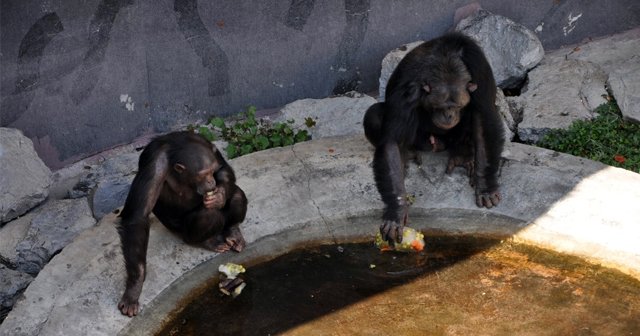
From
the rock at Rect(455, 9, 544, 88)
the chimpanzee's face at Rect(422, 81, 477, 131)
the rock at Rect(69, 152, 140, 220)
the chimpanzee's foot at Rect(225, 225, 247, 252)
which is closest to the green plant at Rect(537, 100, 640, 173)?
the rock at Rect(455, 9, 544, 88)

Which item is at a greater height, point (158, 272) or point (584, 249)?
point (584, 249)

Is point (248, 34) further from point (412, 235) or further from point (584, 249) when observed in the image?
point (584, 249)

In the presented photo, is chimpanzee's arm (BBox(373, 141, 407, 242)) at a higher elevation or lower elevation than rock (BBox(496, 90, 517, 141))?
lower

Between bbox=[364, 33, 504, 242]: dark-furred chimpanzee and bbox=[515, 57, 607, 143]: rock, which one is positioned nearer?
bbox=[364, 33, 504, 242]: dark-furred chimpanzee

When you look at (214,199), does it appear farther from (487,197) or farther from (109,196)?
(487,197)

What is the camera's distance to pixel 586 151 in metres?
7.34

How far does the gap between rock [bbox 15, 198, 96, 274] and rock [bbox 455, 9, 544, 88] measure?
3.88 meters

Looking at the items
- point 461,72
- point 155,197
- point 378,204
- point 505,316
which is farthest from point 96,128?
point 505,316

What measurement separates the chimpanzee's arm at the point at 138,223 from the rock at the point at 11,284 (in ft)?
3.62

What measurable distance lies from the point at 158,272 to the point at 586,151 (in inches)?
146

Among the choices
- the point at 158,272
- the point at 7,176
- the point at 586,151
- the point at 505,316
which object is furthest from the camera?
the point at 586,151

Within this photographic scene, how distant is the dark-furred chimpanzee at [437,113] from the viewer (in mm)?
6055

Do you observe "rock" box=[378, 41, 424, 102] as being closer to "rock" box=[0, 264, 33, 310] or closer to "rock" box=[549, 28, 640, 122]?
"rock" box=[549, 28, 640, 122]

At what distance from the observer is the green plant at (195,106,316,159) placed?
7.49m
